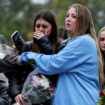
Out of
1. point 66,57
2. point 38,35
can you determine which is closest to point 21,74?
point 38,35

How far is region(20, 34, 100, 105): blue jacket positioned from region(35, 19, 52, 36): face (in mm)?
404

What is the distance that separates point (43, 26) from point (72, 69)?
0.66 metres

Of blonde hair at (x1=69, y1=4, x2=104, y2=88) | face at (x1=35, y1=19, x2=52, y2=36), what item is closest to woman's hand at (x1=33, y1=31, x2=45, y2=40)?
face at (x1=35, y1=19, x2=52, y2=36)

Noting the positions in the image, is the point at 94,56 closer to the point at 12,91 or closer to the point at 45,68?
the point at 45,68

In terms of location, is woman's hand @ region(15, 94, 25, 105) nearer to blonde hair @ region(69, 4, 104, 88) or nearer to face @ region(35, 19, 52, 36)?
face @ region(35, 19, 52, 36)

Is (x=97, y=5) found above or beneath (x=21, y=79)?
beneath

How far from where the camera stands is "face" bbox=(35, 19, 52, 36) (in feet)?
22.4

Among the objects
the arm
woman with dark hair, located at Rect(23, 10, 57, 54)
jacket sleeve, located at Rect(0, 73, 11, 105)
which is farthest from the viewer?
jacket sleeve, located at Rect(0, 73, 11, 105)

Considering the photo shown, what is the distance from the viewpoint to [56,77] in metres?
6.60

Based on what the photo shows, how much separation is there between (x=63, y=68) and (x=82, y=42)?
1.14 feet

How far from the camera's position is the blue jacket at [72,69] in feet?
21.2

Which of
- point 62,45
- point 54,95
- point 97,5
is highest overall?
Answer: point 62,45

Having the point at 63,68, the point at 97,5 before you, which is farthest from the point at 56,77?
the point at 97,5

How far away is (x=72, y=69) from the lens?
6484mm
